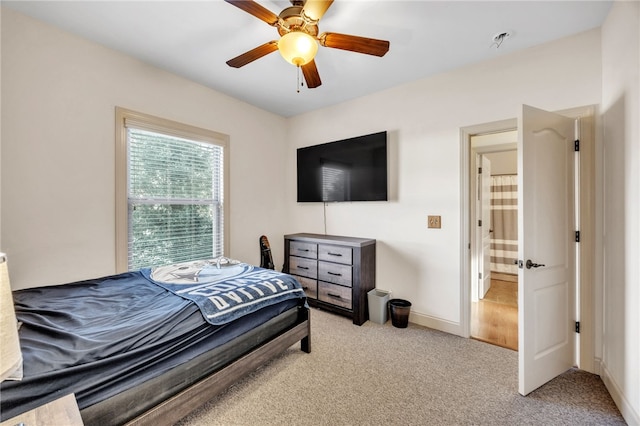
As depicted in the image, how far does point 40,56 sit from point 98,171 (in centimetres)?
93

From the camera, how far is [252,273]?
232 cm

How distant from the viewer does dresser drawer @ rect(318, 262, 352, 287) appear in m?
3.03

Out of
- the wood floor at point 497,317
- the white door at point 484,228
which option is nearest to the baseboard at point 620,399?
the wood floor at point 497,317

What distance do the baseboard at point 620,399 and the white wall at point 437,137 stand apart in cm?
101

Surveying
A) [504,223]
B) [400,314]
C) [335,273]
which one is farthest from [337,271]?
[504,223]

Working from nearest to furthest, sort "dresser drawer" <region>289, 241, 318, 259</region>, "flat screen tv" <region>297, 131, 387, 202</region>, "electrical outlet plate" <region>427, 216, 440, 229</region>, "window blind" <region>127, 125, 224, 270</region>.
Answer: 1. "window blind" <region>127, 125, 224, 270</region>
2. "electrical outlet plate" <region>427, 216, 440, 229</region>
3. "flat screen tv" <region>297, 131, 387, 202</region>
4. "dresser drawer" <region>289, 241, 318, 259</region>

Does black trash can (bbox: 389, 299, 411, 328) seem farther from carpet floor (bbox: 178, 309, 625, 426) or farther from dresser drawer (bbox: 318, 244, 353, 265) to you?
dresser drawer (bbox: 318, 244, 353, 265)

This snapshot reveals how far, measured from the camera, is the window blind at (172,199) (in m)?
2.61

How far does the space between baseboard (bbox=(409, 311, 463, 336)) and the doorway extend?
7.7 inches

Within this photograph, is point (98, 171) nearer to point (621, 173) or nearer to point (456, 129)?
point (456, 129)

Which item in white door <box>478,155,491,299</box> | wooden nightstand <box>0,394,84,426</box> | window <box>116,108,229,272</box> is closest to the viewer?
wooden nightstand <box>0,394,84,426</box>

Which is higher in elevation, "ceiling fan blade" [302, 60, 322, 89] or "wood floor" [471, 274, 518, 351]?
"ceiling fan blade" [302, 60, 322, 89]

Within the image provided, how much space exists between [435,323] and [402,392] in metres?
1.19

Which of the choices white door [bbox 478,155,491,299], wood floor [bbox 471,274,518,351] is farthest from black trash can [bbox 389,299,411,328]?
white door [bbox 478,155,491,299]
